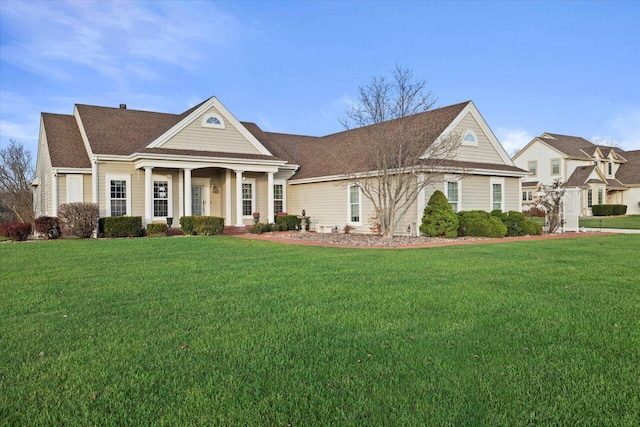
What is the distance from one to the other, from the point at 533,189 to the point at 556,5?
2982 centimetres

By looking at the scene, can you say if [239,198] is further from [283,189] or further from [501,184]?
[501,184]

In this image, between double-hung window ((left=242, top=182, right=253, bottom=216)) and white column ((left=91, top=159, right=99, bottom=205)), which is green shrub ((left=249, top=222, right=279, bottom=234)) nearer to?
double-hung window ((left=242, top=182, right=253, bottom=216))

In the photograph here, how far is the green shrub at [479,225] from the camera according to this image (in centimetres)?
1795

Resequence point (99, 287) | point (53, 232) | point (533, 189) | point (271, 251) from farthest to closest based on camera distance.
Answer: point (533, 189) → point (53, 232) → point (271, 251) → point (99, 287)

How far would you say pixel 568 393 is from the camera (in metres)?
3.44

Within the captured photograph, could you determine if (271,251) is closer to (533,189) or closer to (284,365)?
(284,365)

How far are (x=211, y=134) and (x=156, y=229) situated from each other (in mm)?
5439

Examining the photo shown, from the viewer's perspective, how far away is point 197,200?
23.9 m

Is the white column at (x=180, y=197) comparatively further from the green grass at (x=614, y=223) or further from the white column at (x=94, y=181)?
the green grass at (x=614, y=223)

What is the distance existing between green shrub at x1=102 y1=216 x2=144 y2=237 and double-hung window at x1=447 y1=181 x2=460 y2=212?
43.7 feet

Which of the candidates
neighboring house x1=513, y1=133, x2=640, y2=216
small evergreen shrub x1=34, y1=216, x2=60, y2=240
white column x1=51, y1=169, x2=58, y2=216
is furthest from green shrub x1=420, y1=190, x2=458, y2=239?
neighboring house x1=513, y1=133, x2=640, y2=216

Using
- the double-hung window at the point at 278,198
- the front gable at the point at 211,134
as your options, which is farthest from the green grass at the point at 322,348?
the double-hung window at the point at 278,198

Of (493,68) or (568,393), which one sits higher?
(493,68)

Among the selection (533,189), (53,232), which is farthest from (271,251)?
(533,189)
